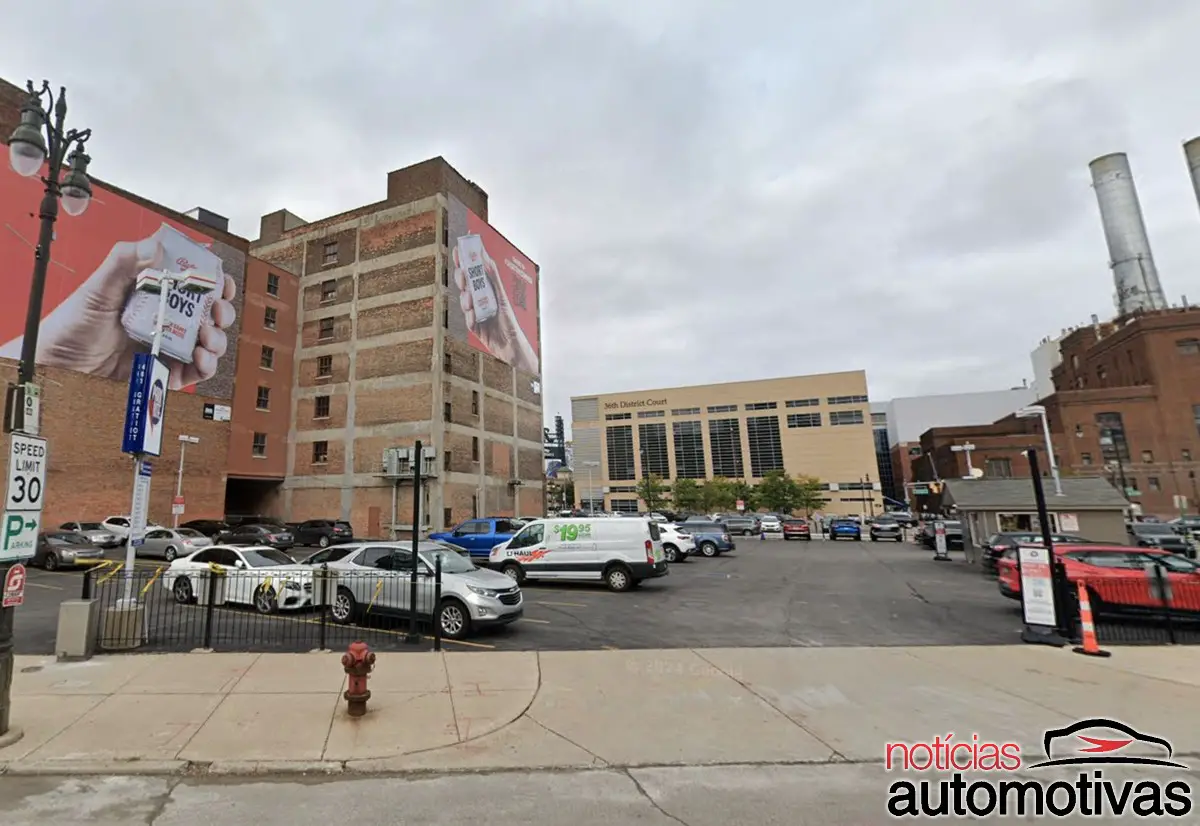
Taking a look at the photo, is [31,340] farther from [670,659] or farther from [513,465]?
[513,465]

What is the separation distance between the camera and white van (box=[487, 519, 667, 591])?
16.0 metres

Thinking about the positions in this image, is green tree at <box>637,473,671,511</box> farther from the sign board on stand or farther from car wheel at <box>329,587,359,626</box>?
the sign board on stand

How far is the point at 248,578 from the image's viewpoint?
488 inches

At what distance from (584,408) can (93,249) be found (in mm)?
83597

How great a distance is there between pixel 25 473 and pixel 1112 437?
10057cm

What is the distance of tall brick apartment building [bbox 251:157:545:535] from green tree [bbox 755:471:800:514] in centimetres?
4505

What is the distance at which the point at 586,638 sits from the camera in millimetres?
10680

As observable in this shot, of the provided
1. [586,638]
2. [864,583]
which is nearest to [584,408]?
[864,583]

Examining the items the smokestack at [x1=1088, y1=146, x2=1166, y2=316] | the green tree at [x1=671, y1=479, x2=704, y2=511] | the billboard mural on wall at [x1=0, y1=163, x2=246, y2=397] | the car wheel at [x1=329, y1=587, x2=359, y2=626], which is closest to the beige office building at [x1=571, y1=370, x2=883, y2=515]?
the green tree at [x1=671, y1=479, x2=704, y2=511]

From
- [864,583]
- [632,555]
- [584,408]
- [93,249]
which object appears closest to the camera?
[632,555]

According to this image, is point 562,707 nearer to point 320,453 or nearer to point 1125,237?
point 320,453

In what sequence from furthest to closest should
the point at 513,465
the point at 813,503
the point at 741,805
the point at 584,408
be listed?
the point at 584,408, the point at 813,503, the point at 513,465, the point at 741,805

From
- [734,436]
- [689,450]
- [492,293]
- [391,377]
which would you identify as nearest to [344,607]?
[391,377]

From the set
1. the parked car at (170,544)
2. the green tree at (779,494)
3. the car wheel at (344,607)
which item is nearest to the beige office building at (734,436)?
the green tree at (779,494)
